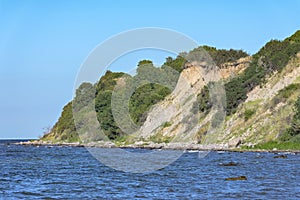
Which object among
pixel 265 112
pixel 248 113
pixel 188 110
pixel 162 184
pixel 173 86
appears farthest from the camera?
pixel 173 86

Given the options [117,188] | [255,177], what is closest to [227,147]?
[255,177]

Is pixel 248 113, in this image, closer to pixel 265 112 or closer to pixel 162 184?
pixel 265 112

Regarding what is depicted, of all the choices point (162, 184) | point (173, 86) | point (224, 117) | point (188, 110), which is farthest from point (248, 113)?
point (162, 184)

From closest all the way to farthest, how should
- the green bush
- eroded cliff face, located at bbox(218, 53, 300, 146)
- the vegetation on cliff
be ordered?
1. eroded cliff face, located at bbox(218, 53, 300, 146)
2. the green bush
3. the vegetation on cliff

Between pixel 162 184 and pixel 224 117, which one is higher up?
pixel 224 117

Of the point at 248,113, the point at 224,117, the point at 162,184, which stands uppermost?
the point at 248,113

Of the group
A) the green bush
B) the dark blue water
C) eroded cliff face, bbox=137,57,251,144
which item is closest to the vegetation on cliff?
the green bush

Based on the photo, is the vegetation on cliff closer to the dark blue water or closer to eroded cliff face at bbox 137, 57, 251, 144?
eroded cliff face at bbox 137, 57, 251, 144

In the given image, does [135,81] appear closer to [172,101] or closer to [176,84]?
[176,84]

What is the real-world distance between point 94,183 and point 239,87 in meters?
65.7

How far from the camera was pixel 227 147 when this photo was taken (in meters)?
85.4

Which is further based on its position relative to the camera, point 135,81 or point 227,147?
point 135,81

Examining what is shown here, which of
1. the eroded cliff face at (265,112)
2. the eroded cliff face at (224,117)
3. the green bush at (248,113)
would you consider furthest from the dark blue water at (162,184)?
the green bush at (248,113)

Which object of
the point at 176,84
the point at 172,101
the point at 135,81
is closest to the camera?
the point at 172,101
